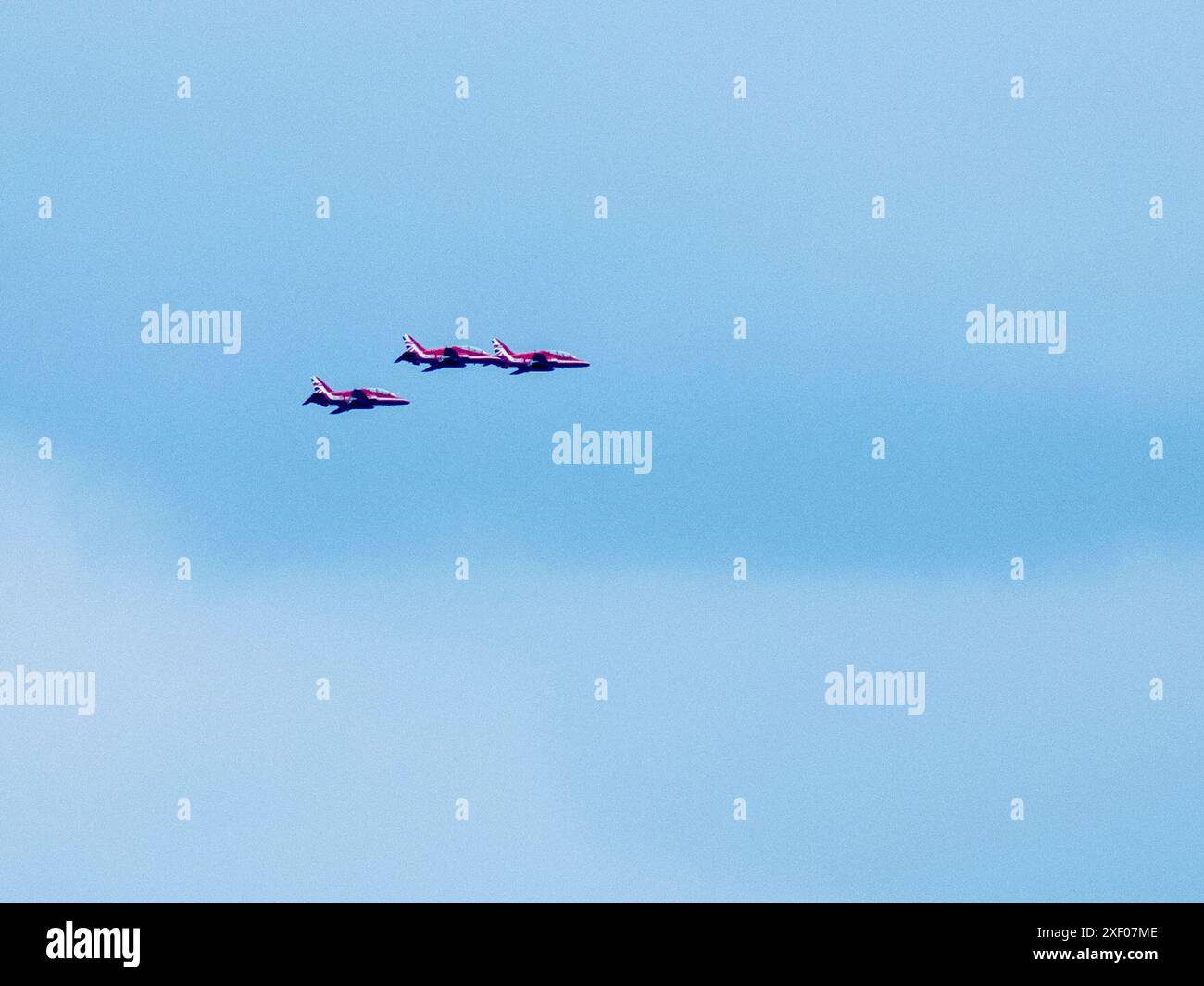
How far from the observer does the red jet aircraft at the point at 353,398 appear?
19.0m

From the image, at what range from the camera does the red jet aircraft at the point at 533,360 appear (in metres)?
19.0

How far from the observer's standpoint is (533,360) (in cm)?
1900

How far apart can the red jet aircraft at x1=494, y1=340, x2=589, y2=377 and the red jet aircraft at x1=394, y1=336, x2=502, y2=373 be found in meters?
0.13

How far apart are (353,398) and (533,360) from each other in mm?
1983

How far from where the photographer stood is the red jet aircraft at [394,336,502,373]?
19016 mm

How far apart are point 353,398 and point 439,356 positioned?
103cm

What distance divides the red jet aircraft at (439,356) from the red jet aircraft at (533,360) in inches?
5.0

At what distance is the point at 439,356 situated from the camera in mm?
19078

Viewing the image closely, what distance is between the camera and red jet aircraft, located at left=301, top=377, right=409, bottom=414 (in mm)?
19047

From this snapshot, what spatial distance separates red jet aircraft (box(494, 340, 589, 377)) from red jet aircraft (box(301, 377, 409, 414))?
1.16m

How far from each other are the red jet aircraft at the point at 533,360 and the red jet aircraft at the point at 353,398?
1159mm

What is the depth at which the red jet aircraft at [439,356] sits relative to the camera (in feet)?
62.4
